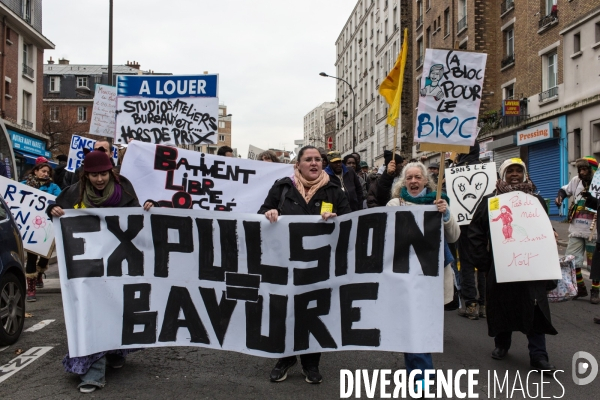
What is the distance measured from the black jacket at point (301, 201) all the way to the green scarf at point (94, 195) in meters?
1.22

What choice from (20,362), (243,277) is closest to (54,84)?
(20,362)

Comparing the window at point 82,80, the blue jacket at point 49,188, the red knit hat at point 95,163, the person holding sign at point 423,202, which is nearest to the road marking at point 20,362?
the red knit hat at point 95,163

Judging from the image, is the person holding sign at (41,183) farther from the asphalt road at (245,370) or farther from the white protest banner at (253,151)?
the white protest banner at (253,151)

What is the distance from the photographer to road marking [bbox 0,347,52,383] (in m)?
4.73

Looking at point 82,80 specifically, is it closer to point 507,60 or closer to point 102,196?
point 507,60

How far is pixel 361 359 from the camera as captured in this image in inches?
202

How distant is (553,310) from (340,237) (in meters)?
4.26

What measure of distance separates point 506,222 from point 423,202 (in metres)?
0.84

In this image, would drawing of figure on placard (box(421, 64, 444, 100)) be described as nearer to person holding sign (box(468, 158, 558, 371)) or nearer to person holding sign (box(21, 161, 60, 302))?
person holding sign (box(468, 158, 558, 371))

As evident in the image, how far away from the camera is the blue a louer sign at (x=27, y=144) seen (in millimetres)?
30500

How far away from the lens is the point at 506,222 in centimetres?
489

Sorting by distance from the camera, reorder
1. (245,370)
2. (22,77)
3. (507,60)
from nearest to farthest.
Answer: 1. (245,370)
2. (507,60)
3. (22,77)

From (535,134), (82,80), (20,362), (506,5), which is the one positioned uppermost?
(82,80)

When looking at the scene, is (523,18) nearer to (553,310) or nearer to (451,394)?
(553,310)
